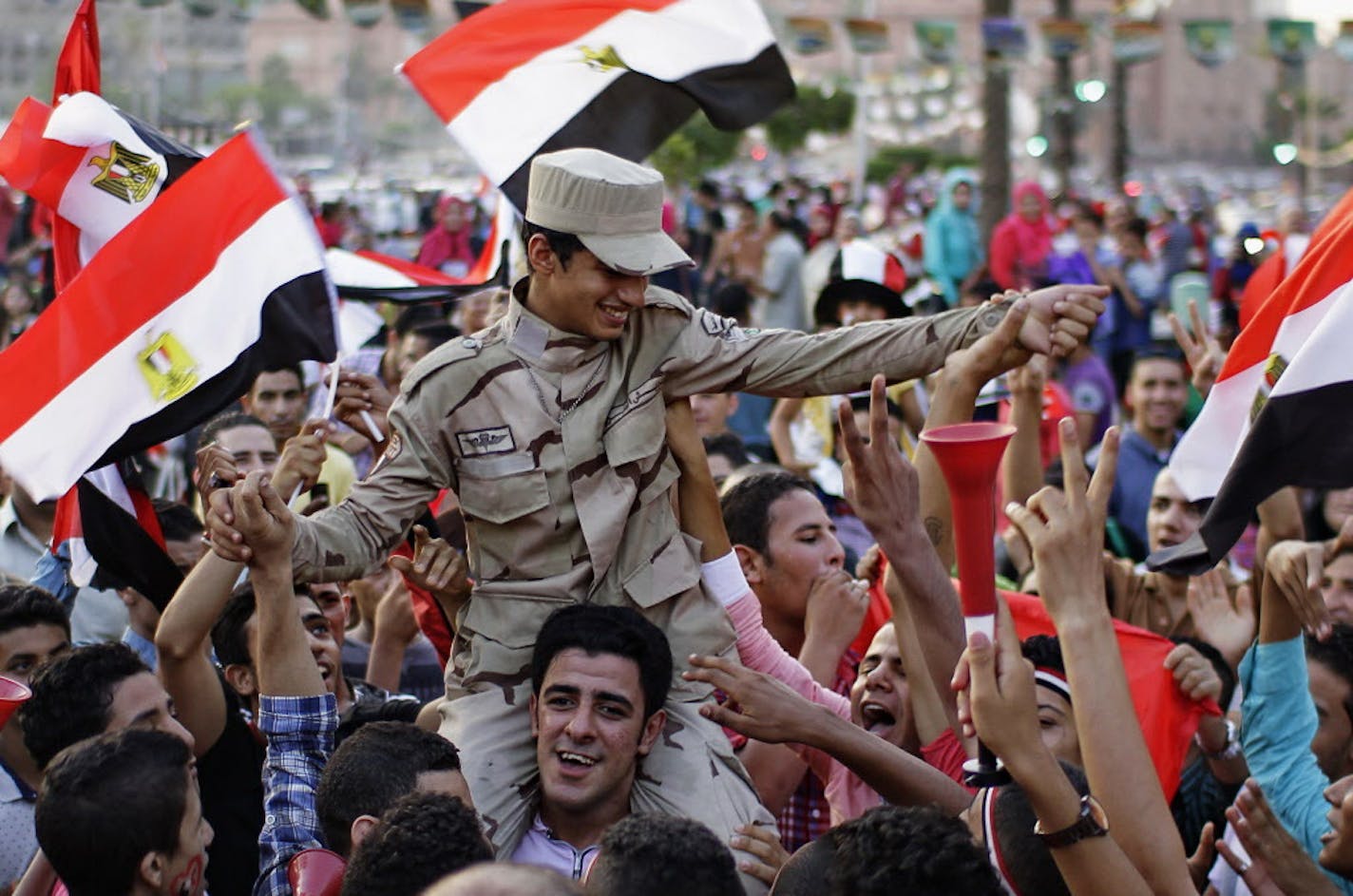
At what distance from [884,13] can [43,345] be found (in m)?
89.0

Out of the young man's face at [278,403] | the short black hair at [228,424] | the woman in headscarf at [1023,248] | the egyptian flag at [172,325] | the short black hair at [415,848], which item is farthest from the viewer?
the woman in headscarf at [1023,248]

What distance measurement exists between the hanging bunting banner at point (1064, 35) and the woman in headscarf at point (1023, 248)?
537 cm

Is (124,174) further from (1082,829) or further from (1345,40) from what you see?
(1345,40)

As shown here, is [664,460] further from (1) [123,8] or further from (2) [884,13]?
(2) [884,13]

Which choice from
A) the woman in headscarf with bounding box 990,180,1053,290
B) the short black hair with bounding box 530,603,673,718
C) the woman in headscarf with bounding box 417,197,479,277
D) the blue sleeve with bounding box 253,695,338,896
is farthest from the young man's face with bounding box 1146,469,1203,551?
the woman in headscarf with bounding box 417,197,479,277

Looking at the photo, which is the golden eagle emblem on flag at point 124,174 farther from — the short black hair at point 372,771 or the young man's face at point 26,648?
the short black hair at point 372,771

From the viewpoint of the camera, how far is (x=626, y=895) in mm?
3439

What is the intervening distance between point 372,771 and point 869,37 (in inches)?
766

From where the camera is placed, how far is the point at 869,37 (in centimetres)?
2281

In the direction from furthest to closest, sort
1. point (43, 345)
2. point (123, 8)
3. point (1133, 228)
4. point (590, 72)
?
point (123, 8) < point (1133, 228) < point (590, 72) < point (43, 345)

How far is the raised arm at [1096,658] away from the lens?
3629 mm

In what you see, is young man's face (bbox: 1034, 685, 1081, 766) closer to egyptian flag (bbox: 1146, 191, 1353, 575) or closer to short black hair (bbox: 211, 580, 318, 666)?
egyptian flag (bbox: 1146, 191, 1353, 575)

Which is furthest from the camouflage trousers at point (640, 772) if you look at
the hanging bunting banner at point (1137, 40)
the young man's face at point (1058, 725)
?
the hanging bunting banner at point (1137, 40)

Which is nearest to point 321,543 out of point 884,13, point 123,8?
point 123,8
